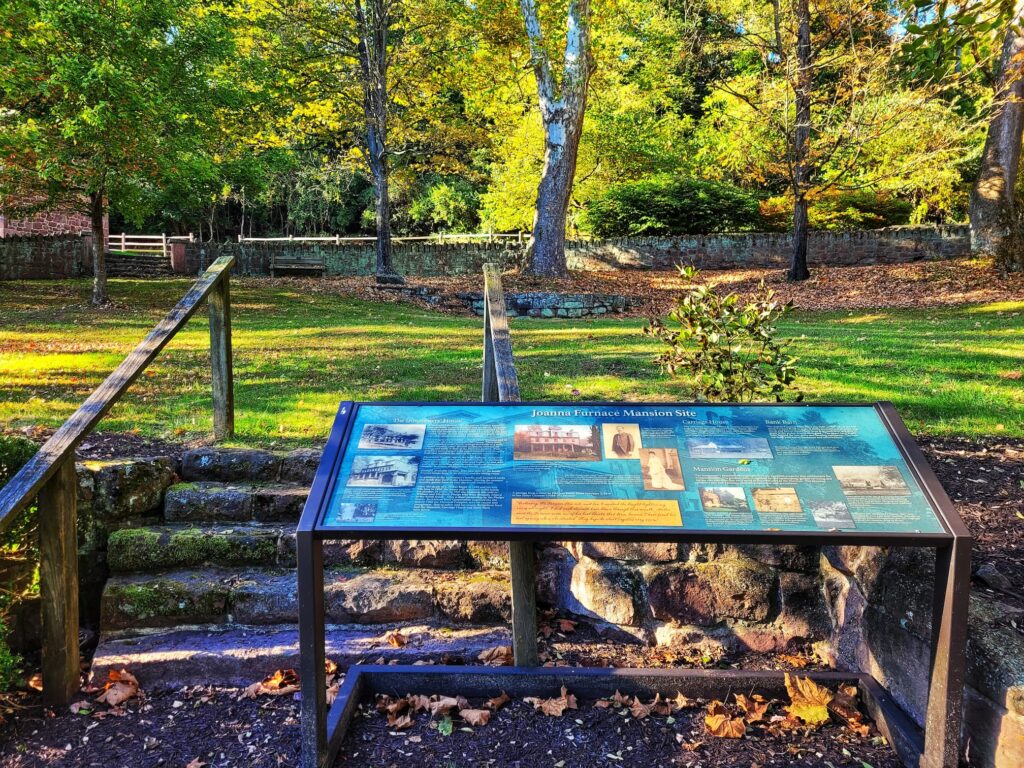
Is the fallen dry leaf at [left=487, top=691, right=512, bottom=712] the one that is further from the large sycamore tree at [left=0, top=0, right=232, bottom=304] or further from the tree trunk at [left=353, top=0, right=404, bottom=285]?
the tree trunk at [left=353, top=0, right=404, bottom=285]

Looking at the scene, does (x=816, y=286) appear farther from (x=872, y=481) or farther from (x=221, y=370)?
(x=872, y=481)

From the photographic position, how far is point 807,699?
3217mm

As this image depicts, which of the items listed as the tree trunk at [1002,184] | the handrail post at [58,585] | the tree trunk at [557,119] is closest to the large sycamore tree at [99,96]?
the tree trunk at [557,119]

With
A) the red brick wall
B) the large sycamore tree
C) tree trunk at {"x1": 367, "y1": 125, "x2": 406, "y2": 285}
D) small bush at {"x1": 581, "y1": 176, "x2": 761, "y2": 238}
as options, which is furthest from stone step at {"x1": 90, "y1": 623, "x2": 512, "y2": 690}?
the red brick wall

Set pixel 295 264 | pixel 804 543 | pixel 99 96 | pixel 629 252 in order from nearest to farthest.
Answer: pixel 804 543, pixel 99 96, pixel 629 252, pixel 295 264

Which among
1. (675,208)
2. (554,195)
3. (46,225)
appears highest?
(675,208)

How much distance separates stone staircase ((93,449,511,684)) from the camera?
3.68 m

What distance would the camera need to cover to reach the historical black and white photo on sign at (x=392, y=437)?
9.77 ft

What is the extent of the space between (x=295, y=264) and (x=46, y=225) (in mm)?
8291

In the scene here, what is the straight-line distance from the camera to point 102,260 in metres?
14.8

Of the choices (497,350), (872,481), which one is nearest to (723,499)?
(872,481)

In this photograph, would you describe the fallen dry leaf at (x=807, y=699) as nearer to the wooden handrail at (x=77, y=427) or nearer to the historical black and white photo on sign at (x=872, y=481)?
the historical black and white photo on sign at (x=872, y=481)

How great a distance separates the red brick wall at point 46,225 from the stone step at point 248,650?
73.9 feet

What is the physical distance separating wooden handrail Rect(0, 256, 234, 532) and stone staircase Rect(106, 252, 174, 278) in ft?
62.7
